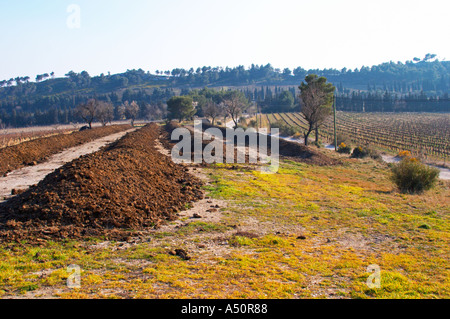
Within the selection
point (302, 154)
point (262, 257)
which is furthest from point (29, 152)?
point (262, 257)

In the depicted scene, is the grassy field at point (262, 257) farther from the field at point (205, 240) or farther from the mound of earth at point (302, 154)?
the mound of earth at point (302, 154)

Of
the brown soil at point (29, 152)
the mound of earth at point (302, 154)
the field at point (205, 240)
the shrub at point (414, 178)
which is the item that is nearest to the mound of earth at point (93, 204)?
the field at point (205, 240)

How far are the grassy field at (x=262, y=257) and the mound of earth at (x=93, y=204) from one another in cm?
68

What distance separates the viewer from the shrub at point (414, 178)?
18219 mm

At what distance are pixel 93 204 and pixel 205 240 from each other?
10.9 ft

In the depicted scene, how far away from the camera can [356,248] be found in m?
8.80

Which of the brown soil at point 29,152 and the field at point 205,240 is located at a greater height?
the brown soil at point 29,152

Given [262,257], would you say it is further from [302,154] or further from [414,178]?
[302,154]

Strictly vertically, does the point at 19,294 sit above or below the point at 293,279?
above

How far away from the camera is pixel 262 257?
7.54 metres

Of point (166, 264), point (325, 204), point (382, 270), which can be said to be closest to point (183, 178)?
point (325, 204)

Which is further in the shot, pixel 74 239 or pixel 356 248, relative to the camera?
pixel 356 248
